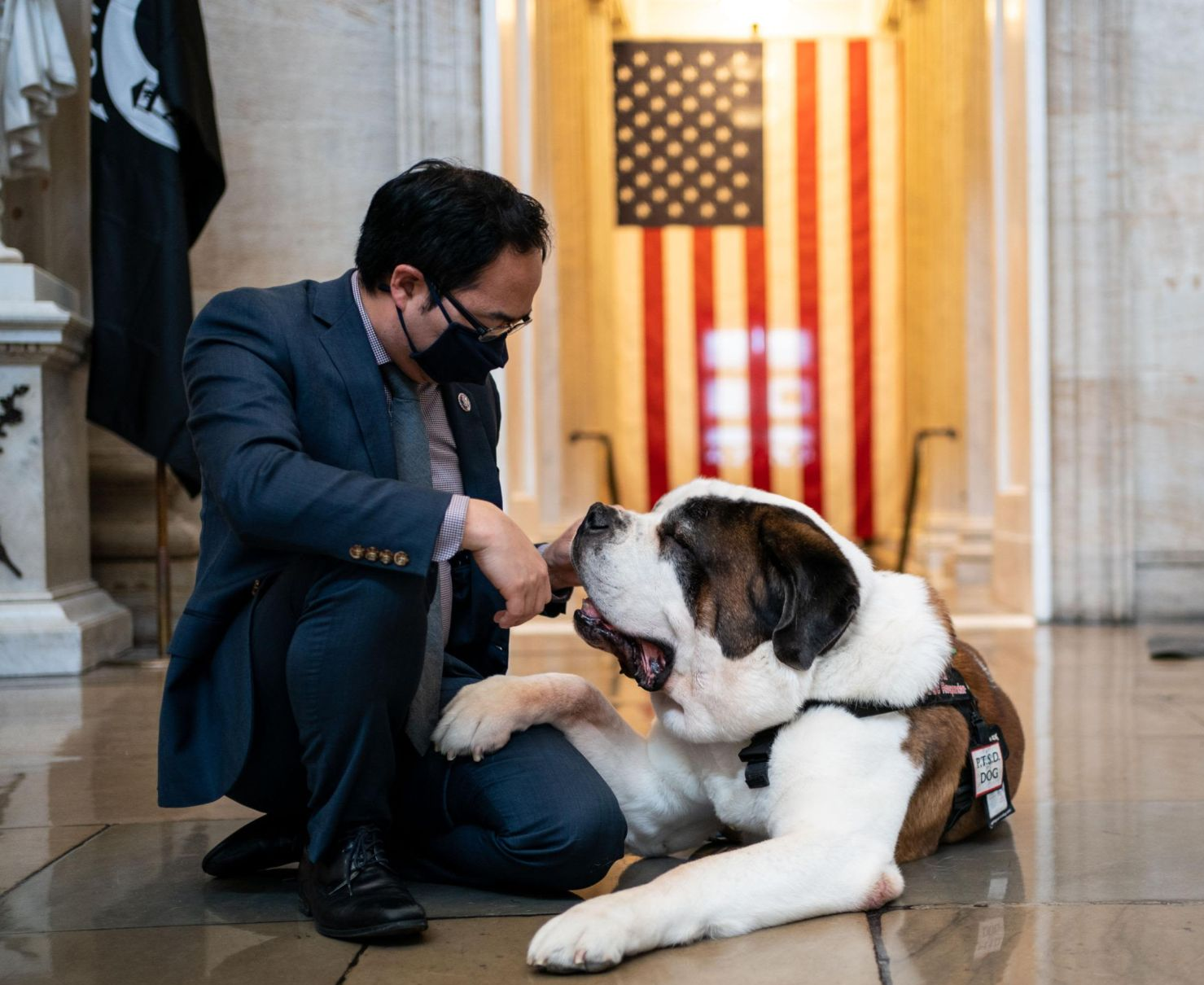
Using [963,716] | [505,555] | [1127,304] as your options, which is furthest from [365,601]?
[1127,304]

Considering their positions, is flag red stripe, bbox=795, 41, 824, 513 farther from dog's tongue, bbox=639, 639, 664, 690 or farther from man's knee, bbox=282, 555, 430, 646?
man's knee, bbox=282, 555, 430, 646

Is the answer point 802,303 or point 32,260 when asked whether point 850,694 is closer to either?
point 32,260

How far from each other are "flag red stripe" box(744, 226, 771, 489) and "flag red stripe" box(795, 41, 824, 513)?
13.0 inches

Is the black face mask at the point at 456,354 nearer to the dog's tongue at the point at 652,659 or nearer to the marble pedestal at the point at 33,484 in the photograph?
the dog's tongue at the point at 652,659

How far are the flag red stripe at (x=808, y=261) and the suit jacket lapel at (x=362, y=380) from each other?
350 inches

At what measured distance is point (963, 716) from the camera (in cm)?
215

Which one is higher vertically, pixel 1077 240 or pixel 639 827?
pixel 1077 240

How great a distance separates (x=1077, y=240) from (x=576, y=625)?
4619 millimetres

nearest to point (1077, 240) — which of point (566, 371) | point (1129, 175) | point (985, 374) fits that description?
point (1129, 175)

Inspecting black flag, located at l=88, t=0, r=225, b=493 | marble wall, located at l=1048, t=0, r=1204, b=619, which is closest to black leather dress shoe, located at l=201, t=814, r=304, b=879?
black flag, located at l=88, t=0, r=225, b=493

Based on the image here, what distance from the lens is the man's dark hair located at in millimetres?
2027

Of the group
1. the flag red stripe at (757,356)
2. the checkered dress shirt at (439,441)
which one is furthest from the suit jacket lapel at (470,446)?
the flag red stripe at (757,356)

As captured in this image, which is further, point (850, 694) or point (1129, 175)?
point (1129, 175)

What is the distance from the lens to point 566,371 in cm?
924
